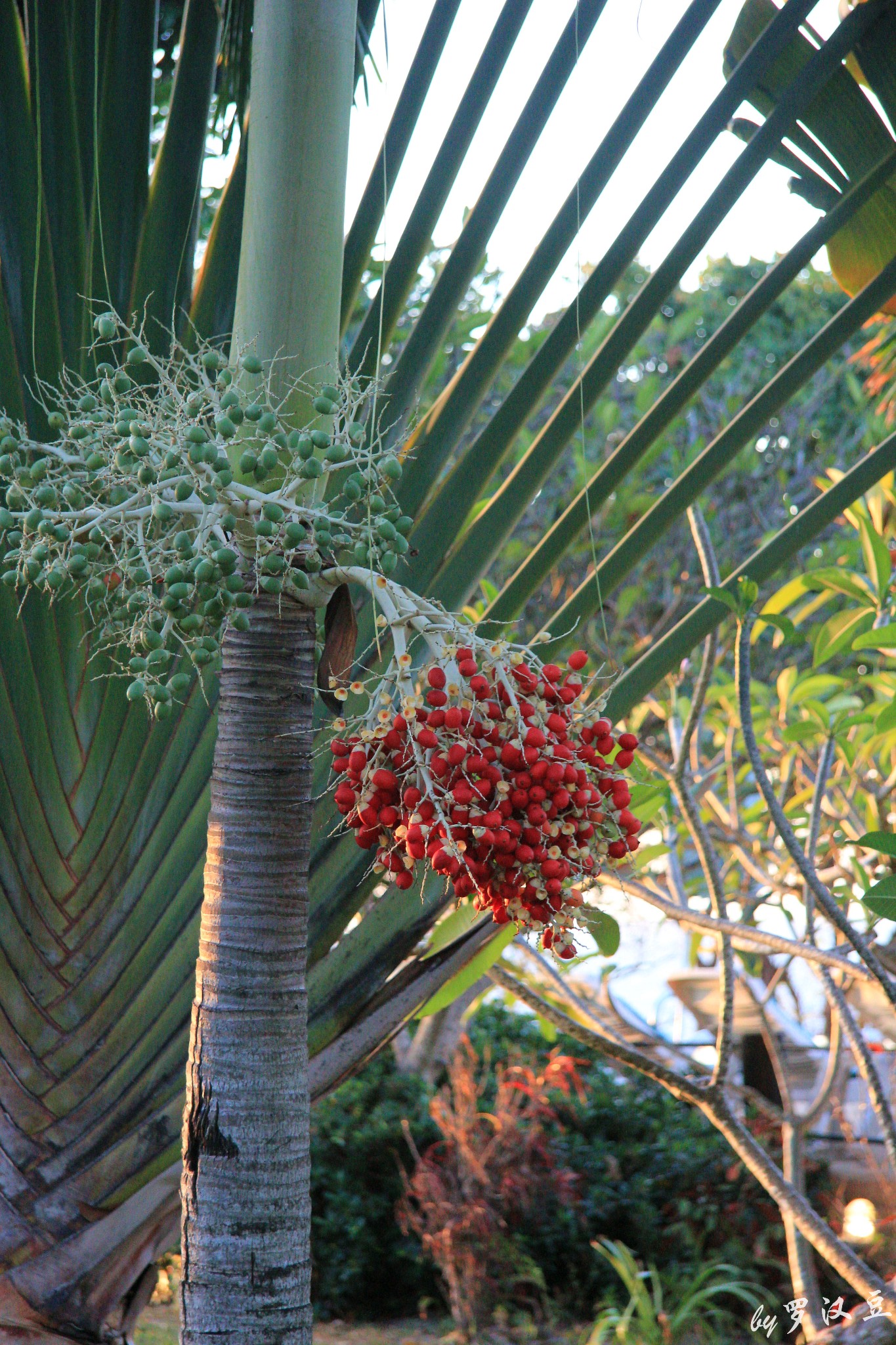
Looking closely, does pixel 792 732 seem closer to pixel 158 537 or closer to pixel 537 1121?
pixel 158 537

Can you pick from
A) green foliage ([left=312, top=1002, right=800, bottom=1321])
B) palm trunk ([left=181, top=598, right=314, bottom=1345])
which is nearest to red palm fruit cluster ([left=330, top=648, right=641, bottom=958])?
palm trunk ([left=181, top=598, right=314, bottom=1345])

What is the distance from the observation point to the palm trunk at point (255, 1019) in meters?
1.21

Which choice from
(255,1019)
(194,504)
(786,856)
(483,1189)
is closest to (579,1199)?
(483,1189)

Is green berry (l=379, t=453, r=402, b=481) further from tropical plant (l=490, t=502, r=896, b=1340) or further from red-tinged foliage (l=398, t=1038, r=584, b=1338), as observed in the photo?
red-tinged foliage (l=398, t=1038, r=584, b=1338)

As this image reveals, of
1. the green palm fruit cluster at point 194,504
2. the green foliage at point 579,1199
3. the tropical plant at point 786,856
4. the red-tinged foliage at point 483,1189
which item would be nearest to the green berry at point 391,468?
the green palm fruit cluster at point 194,504

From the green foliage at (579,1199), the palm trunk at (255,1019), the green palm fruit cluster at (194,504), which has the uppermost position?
the green palm fruit cluster at (194,504)

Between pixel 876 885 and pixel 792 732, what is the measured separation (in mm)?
1222

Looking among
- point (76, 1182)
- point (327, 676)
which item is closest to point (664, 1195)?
point (76, 1182)

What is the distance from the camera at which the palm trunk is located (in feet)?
3.96

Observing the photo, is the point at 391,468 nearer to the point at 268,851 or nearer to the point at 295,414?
the point at 295,414

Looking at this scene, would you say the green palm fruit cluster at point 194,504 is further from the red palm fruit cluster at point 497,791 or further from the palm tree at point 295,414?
Answer: the red palm fruit cluster at point 497,791

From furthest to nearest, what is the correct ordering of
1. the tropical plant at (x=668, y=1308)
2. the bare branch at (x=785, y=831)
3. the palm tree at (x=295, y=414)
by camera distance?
the tropical plant at (x=668, y=1308) → the bare branch at (x=785, y=831) → the palm tree at (x=295, y=414)

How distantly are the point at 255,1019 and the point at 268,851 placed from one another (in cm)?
20

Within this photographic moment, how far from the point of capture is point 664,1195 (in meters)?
5.94
